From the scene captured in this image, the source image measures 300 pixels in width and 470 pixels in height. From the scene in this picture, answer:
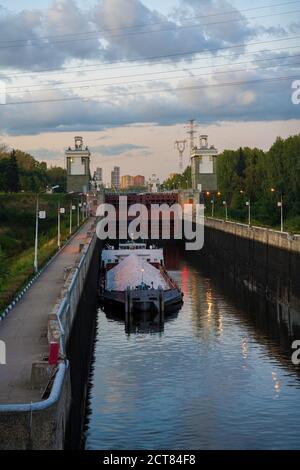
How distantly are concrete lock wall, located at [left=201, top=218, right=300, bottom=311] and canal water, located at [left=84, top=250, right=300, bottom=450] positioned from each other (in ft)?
17.5

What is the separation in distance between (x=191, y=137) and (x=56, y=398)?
154m

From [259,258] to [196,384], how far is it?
3895 centimetres

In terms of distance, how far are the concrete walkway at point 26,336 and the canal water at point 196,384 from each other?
11.6 ft

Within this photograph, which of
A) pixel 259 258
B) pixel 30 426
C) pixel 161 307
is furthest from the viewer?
pixel 259 258

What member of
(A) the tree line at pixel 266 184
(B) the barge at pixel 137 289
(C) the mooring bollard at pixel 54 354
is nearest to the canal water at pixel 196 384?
(B) the barge at pixel 137 289

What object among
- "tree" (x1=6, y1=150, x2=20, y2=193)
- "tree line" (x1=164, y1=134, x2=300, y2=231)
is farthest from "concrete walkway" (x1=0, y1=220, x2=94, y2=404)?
"tree" (x1=6, y1=150, x2=20, y2=193)

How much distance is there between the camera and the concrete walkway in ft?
68.8

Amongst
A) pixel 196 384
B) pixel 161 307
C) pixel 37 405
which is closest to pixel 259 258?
pixel 161 307

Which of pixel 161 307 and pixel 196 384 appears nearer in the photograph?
pixel 196 384

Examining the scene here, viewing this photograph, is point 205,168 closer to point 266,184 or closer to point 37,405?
point 266,184

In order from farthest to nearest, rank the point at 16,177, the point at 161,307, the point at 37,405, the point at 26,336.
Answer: the point at 16,177
the point at 161,307
the point at 26,336
the point at 37,405

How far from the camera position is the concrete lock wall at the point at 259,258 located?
56.8 metres

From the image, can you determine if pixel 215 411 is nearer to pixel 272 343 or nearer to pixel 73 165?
pixel 272 343

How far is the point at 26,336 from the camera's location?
28.1 meters
